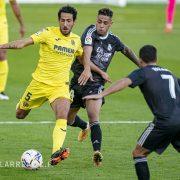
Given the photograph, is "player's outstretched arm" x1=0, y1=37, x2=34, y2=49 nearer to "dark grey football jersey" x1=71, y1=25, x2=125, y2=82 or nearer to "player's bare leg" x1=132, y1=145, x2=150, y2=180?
"dark grey football jersey" x1=71, y1=25, x2=125, y2=82

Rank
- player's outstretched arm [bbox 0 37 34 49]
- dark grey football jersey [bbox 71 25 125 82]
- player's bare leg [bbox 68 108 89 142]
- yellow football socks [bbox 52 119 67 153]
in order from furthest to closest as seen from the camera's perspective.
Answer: player's bare leg [bbox 68 108 89 142]
dark grey football jersey [bbox 71 25 125 82]
player's outstretched arm [bbox 0 37 34 49]
yellow football socks [bbox 52 119 67 153]


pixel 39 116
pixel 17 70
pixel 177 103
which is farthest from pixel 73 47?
pixel 17 70

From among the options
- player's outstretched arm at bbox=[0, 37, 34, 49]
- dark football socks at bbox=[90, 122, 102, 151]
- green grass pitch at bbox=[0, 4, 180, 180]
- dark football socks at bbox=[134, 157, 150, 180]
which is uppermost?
player's outstretched arm at bbox=[0, 37, 34, 49]

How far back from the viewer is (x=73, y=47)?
464 inches

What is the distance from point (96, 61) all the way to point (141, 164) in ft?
9.31

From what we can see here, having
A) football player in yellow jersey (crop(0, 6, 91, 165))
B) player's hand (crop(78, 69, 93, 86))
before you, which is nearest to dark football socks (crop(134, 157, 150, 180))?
football player in yellow jersey (crop(0, 6, 91, 165))

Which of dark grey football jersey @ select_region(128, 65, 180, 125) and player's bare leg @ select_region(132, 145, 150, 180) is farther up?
dark grey football jersey @ select_region(128, 65, 180, 125)

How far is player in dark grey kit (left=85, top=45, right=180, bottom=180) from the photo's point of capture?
9695 mm

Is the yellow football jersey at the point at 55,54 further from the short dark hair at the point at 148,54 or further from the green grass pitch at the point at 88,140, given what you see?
the short dark hair at the point at 148,54

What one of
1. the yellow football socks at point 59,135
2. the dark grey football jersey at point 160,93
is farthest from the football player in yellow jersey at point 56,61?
the dark grey football jersey at point 160,93

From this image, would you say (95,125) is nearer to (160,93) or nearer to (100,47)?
(100,47)

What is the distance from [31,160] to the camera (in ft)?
35.6

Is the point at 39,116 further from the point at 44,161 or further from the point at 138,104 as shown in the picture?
the point at 44,161

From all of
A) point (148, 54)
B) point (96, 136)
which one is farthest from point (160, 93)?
point (96, 136)
